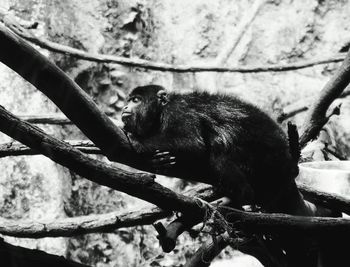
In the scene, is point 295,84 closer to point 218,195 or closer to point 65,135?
point 65,135

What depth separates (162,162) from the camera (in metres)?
3.06

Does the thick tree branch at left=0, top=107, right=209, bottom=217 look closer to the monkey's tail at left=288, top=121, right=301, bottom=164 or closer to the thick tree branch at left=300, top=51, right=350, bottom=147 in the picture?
the monkey's tail at left=288, top=121, right=301, bottom=164

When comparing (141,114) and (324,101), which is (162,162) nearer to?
Answer: (141,114)

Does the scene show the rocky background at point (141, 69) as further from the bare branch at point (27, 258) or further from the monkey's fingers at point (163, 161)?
the monkey's fingers at point (163, 161)

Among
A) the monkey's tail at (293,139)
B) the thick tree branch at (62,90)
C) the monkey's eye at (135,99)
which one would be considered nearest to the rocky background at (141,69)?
the monkey's eye at (135,99)

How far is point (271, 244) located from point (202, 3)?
5.26 metres

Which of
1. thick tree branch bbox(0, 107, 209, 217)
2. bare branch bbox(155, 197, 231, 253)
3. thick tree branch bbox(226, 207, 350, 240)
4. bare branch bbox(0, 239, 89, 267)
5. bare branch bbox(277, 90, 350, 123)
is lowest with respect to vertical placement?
bare branch bbox(0, 239, 89, 267)

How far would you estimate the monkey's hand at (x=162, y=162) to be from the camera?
2987 mm

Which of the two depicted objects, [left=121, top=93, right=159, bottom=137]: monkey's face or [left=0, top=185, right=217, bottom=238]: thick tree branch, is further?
[left=121, top=93, right=159, bottom=137]: monkey's face

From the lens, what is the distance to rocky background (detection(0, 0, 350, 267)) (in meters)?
6.09

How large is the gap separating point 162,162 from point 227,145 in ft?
2.40

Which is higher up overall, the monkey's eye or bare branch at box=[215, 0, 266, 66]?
bare branch at box=[215, 0, 266, 66]

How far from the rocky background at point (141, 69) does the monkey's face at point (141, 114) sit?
2.21 m

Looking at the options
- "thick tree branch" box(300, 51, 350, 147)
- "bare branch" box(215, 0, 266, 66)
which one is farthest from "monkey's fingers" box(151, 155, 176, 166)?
"bare branch" box(215, 0, 266, 66)
